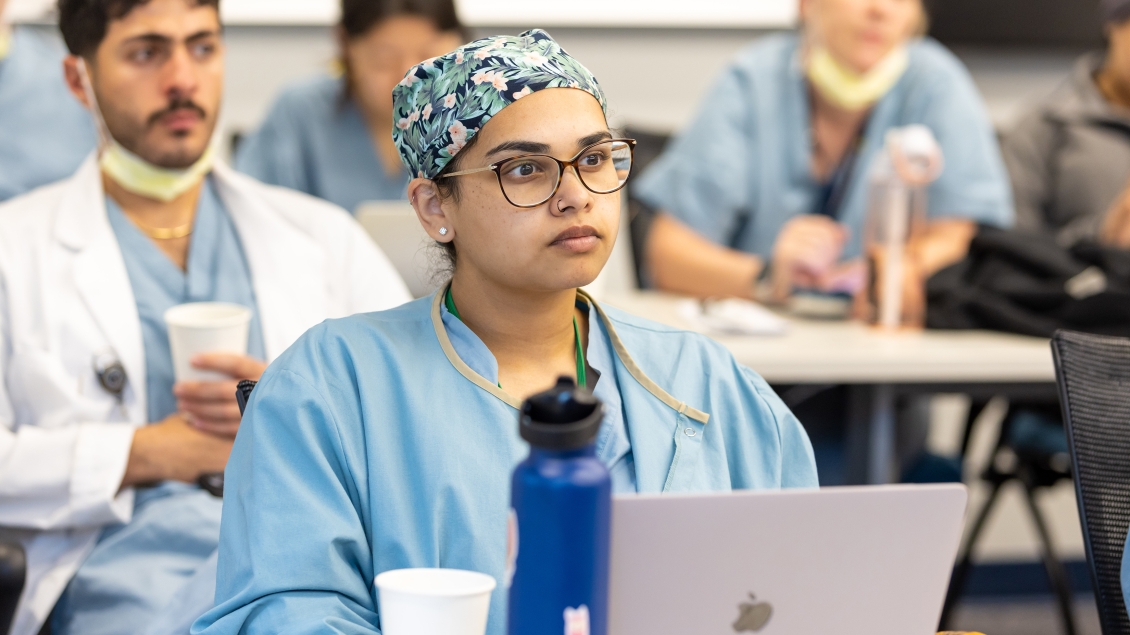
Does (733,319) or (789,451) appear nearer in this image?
(789,451)

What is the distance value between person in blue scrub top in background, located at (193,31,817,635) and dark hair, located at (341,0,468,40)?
4.72 ft

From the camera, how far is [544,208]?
3.83 feet

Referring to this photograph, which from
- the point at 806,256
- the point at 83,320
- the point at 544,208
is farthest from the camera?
the point at 806,256

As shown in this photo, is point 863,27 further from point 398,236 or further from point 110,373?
point 110,373

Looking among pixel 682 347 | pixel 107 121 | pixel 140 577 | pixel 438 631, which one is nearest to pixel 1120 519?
pixel 682 347

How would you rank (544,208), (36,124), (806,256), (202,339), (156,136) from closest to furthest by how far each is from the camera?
(544,208) → (202,339) → (156,136) → (36,124) → (806,256)

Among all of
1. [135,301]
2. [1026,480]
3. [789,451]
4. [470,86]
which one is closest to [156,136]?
[135,301]

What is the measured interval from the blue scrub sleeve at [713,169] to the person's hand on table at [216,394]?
1.48m

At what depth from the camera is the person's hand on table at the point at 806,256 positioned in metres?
2.61

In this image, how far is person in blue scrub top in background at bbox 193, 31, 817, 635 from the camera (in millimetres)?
1069

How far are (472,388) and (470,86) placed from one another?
0.30 m

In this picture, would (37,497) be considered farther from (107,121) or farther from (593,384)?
(593,384)

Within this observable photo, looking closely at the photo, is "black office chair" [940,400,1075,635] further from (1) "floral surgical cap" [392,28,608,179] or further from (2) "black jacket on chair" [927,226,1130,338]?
(1) "floral surgical cap" [392,28,608,179]

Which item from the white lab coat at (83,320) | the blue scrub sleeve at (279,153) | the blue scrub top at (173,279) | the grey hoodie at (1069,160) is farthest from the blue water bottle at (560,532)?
the grey hoodie at (1069,160)
